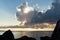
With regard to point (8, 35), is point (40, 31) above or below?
below

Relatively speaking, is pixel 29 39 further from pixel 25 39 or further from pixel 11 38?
pixel 11 38

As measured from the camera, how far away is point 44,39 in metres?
7.91

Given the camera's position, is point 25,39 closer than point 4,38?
No

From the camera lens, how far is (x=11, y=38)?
717cm

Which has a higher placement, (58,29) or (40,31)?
(58,29)

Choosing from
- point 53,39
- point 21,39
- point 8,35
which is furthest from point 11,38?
point 53,39

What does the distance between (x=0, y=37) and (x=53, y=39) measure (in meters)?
1.58

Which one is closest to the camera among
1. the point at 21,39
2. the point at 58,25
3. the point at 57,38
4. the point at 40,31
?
the point at 57,38

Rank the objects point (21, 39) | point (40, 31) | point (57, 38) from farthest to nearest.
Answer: point (40, 31), point (21, 39), point (57, 38)

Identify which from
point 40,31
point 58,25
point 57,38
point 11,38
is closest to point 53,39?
point 57,38

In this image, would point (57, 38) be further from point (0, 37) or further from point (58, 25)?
point (0, 37)

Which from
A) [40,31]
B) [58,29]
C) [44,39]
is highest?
[58,29]

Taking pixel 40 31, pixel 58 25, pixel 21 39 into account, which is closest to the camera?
pixel 58 25

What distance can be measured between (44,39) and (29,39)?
0.53 m
